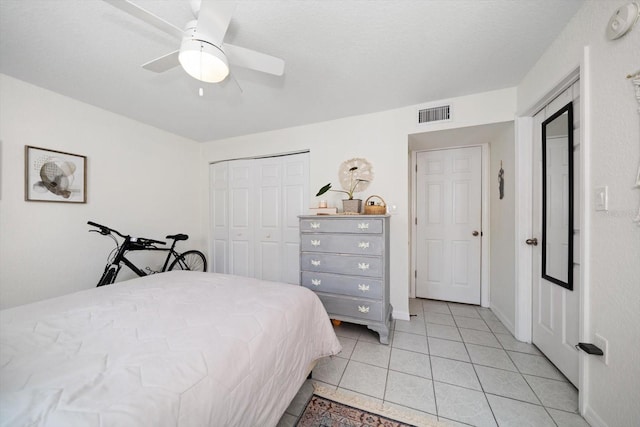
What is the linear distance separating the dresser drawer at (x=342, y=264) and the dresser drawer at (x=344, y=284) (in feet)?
0.17

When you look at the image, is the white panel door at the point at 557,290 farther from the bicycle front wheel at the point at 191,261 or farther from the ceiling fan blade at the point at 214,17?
the bicycle front wheel at the point at 191,261

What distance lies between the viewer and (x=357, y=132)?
2.79 m

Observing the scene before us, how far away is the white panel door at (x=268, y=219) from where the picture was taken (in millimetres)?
3283

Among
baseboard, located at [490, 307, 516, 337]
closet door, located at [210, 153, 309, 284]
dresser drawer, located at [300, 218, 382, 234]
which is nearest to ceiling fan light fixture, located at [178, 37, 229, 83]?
dresser drawer, located at [300, 218, 382, 234]

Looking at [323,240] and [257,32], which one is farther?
[323,240]

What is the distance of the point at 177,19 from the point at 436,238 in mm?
3493

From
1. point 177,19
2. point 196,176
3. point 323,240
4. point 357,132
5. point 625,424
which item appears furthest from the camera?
point 196,176

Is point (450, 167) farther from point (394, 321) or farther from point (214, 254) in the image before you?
point (214, 254)

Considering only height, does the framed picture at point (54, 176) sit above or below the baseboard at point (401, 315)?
above

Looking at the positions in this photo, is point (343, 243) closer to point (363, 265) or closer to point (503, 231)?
point (363, 265)

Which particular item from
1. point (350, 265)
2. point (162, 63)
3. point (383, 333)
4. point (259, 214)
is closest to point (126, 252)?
point (259, 214)

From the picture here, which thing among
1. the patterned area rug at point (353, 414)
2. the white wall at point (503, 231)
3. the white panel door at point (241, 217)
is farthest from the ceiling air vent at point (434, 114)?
the patterned area rug at point (353, 414)

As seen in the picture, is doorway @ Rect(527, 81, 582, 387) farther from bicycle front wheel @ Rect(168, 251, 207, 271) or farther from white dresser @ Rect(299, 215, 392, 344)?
bicycle front wheel @ Rect(168, 251, 207, 271)

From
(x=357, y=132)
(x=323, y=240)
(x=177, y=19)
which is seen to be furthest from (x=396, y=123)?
(x=177, y=19)
